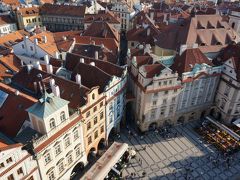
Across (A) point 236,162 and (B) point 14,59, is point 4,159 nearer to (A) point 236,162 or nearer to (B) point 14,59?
(B) point 14,59

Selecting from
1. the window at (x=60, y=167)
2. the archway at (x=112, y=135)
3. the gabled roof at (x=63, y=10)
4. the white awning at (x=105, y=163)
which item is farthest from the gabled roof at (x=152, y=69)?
the gabled roof at (x=63, y=10)

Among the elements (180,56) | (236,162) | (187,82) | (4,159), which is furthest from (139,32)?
(4,159)

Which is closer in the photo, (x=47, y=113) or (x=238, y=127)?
(x=47, y=113)

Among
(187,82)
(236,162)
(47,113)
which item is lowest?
(236,162)

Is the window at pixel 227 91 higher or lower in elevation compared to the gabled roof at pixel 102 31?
lower

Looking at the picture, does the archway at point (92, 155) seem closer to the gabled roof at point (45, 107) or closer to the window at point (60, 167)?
the window at point (60, 167)

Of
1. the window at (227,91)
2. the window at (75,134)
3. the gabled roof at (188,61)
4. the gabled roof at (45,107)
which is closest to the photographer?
the gabled roof at (45,107)

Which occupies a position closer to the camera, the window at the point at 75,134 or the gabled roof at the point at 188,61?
the window at the point at 75,134
